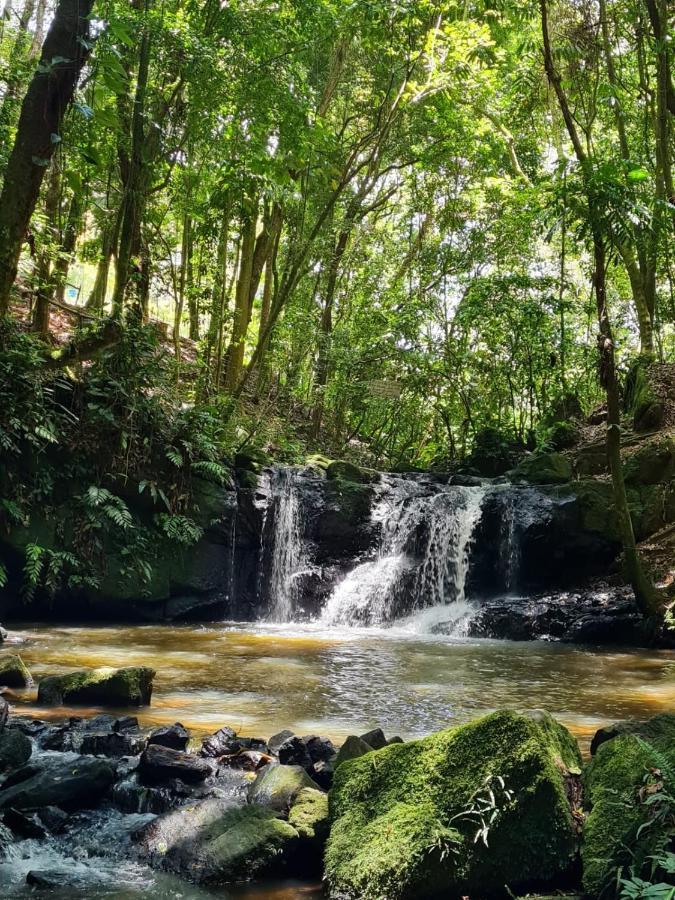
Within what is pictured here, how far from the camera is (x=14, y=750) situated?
4.02m

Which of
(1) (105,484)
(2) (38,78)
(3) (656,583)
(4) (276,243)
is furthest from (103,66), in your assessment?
(4) (276,243)

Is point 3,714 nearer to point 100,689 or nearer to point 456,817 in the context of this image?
point 100,689

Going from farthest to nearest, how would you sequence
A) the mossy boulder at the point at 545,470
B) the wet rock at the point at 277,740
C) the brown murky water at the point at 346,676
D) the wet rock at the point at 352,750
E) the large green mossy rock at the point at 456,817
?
the mossy boulder at the point at 545,470
the brown murky water at the point at 346,676
the wet rock at the point at 277,740
the wet rock at the point at 352,750
the large green mossy rock at the point at 456,817

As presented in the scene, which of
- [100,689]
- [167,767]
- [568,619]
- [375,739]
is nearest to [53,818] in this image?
[167,767]

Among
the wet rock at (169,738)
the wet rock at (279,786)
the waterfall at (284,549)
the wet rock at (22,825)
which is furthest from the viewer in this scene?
the waterfall at (284,549)

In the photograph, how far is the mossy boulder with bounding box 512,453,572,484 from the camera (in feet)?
42.8

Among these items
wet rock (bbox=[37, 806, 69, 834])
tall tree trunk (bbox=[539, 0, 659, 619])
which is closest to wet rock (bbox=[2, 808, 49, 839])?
wet rock (bbox=[37, 806, 69, 834])

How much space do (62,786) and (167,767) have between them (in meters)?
0.52

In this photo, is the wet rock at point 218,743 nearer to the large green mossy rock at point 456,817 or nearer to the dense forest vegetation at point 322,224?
the large green mossy rock at point 456,817

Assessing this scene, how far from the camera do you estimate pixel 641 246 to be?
24.7 feet

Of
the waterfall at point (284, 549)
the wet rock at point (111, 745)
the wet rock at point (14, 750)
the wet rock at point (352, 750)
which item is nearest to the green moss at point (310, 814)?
the wet rock at point (352, 750)

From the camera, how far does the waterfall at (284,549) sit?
1188 cm

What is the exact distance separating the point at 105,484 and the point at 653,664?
7.07m

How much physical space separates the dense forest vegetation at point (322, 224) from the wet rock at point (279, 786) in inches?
156
